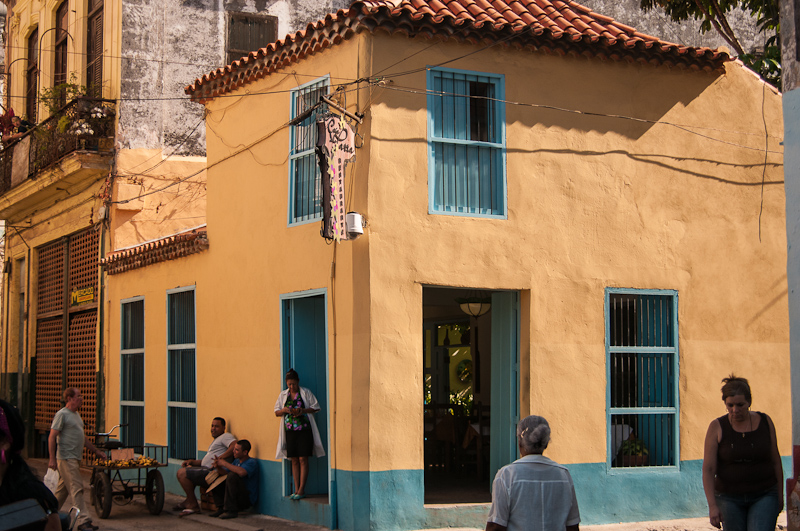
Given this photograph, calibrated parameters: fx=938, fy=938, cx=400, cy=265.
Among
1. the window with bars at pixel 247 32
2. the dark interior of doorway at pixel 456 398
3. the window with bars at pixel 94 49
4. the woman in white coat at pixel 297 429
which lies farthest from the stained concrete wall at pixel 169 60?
the woman in white coat at pixel 297 429

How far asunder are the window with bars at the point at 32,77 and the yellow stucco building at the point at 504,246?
9.37 meters

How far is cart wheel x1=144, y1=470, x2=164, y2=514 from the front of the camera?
12.3 m

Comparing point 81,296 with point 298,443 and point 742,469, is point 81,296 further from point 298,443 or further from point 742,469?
point 742,469

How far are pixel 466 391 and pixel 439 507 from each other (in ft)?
18.2

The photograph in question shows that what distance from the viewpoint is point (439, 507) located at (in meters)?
10.3

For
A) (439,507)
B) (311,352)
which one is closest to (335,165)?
(311,352)

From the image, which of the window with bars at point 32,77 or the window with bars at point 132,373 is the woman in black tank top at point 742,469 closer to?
the window with bars at point 132,373

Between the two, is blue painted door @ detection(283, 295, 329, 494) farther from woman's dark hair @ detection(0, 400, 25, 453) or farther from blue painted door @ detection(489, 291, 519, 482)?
woman's dark hair @ detection(0, 400, 25, 453)

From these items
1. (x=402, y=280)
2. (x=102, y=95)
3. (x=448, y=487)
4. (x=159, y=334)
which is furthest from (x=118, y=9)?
(x=448, y=487)

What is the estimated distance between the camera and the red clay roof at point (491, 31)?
10.5 m

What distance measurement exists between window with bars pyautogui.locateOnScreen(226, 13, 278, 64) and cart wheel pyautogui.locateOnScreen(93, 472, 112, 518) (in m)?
8.19

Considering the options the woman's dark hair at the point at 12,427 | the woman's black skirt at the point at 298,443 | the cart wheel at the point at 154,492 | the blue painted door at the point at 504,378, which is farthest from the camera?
the cart wheel at the point at 154,492

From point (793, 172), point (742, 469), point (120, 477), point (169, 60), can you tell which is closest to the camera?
point (742, 469)

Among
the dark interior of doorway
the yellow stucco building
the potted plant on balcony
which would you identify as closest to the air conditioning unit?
the yellow stucco building
